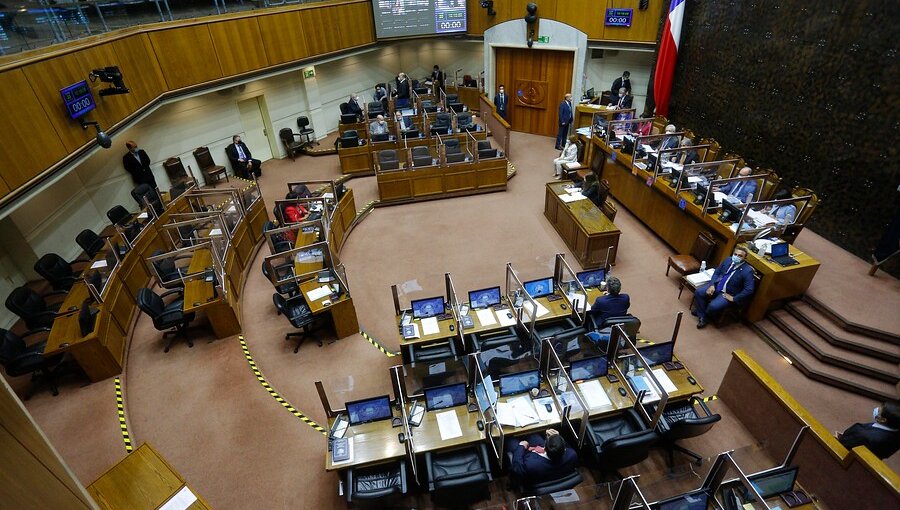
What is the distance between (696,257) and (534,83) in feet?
31.1

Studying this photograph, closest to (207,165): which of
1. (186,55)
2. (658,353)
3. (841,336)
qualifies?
(186,55)

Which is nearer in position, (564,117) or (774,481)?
(774,481)

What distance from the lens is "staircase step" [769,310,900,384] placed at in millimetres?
6074

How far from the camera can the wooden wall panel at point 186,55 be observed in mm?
10219

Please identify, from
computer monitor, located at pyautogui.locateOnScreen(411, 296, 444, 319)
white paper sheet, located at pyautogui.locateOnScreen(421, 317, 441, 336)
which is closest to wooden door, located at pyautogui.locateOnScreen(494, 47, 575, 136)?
computer monitor, located at pyautogui.locateOnScreen(411, 296, 444, 319)

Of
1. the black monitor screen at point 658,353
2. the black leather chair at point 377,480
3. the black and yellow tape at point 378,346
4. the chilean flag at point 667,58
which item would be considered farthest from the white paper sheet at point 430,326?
the chilean flag at point 667,58

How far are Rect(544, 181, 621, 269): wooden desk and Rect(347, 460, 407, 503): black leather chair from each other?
18.2 ft

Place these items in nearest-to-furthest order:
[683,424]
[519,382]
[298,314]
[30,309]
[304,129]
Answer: [683,424] → [519,382] → [30,309] → [298,314] → [304,129]

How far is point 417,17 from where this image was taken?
1584 cm

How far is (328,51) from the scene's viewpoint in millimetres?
14484

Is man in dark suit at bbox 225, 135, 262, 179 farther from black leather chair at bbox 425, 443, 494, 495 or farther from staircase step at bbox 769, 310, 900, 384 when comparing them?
staircase step at bbox 769, 310, 900, 384

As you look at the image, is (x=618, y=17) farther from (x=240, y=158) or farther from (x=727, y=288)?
(x=240, y=158)

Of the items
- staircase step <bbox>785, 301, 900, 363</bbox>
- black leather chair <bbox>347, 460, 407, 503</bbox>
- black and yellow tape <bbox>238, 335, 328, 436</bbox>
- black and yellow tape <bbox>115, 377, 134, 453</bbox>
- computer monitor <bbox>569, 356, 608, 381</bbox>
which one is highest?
computer monitor <bbox>569, 356, 608, 381</bbox>

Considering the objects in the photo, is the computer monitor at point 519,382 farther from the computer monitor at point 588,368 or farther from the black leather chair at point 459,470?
the black leather chair at point 459,470
